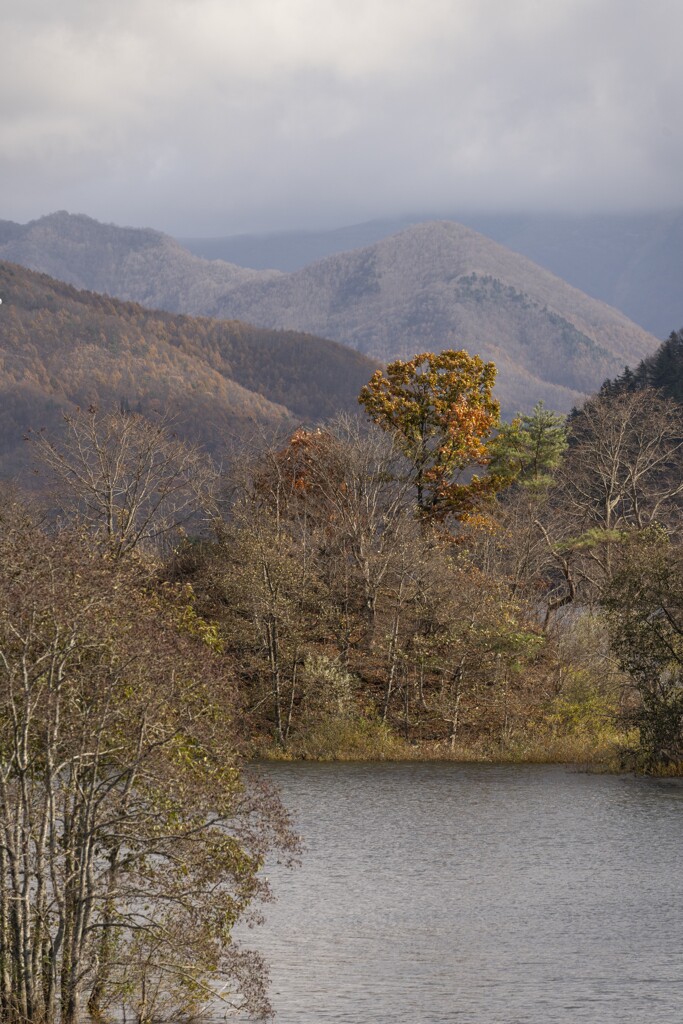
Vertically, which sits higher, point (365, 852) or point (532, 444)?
point (532, 444)

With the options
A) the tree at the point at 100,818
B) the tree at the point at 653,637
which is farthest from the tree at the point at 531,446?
the tree at the point at 100,818

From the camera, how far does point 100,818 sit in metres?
18.6

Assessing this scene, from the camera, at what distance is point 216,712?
21.6 metres

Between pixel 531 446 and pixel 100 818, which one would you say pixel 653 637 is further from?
pixel 100 818

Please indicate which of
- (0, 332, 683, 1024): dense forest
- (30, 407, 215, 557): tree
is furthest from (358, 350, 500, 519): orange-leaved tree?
(30, 407, 215, 557): tree

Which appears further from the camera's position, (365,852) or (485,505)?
(485,505)

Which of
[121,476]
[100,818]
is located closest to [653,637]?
[121,476]

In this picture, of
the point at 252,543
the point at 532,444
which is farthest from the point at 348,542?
the point at 532,444

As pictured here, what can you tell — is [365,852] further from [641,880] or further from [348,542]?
[348,542]

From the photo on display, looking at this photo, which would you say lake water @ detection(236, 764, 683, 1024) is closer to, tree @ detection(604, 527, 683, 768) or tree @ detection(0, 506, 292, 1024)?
tree @ detection(604, 527, 683, 768)

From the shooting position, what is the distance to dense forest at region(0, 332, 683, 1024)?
18500mm

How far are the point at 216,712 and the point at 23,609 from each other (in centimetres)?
414

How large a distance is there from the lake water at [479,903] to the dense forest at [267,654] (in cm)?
186

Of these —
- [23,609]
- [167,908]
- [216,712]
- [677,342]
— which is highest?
[677,342]
